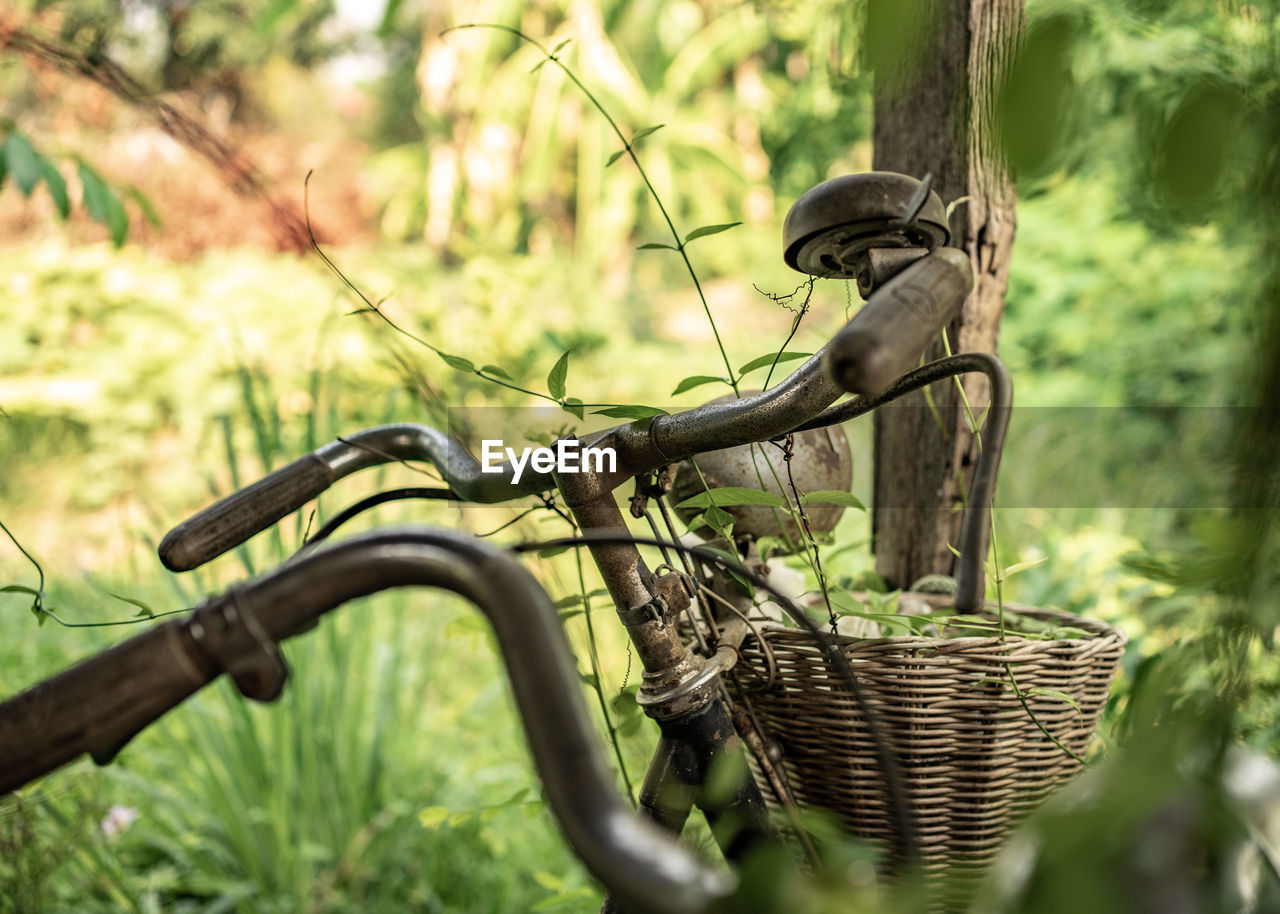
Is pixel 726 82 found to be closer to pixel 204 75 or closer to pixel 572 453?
pixel 204 75

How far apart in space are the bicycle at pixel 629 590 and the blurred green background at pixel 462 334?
7 centimetres

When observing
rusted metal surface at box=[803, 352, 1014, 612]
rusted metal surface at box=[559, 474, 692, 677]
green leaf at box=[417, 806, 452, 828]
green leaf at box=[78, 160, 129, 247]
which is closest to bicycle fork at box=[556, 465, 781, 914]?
rusted metal surface at box=[559, 474, 692, 677]

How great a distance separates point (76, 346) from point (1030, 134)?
4.35 metres

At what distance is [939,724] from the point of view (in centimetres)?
52

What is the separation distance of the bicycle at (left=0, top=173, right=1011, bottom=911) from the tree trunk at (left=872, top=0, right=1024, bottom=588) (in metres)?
0.27

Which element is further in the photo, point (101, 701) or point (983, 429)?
point (983, 429)

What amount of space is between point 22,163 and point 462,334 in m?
1.73

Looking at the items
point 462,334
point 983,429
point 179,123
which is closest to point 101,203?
point 179,123

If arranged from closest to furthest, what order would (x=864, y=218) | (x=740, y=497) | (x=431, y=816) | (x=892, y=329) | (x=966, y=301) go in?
1. (x=892, y=329)
2. (x=864, y=218)
3. (x=740, y=497)
4. (x=431, y=816)
5. (x=966, y=301)

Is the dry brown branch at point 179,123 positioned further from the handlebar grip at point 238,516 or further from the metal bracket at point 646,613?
the metal bracket at point 646,613

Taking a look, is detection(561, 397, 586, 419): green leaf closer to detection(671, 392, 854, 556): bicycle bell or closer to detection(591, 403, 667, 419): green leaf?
detection(591, 403, 667, 419): green leaf

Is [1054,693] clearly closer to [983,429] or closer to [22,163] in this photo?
[983,429]

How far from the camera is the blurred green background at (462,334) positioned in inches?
28.4

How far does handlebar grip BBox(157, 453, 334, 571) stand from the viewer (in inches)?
16.2
